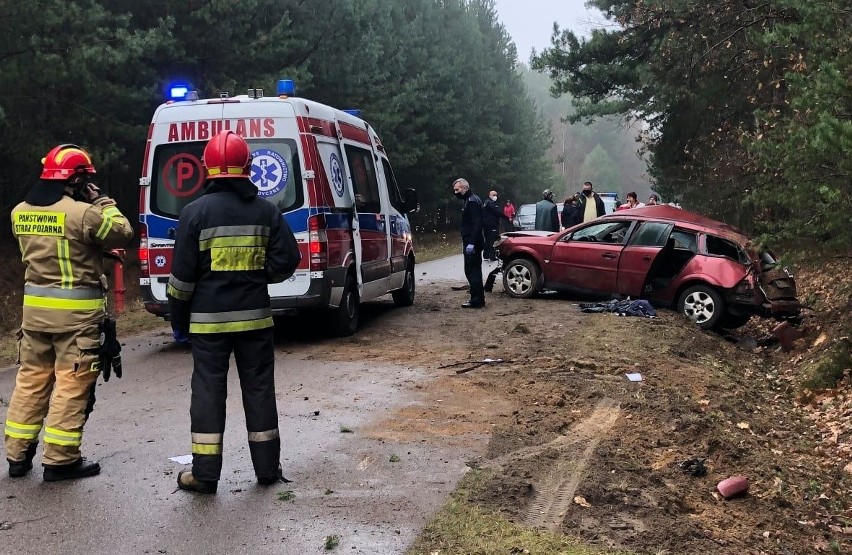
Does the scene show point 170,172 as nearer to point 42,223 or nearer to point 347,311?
point 347,311

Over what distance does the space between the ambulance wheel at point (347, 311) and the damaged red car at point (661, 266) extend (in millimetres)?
4293

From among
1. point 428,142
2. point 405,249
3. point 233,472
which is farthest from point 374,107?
point 233,472

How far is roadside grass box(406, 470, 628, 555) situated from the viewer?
→ 4.06 meters

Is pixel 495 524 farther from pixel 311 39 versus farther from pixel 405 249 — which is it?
pixel 311 39

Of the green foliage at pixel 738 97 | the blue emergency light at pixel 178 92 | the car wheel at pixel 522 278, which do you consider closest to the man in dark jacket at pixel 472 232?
the car wheel at pixel 522 278

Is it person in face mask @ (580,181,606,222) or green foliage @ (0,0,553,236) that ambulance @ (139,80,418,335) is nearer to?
green foliage @ (0,0,553,236)

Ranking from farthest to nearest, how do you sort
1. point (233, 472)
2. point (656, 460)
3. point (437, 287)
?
point (437, 287), point (656, 460), point (233, 472)

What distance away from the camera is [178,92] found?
9219 millimetres

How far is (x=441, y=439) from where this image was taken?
6.00m

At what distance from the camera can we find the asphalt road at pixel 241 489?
4191 millimetres

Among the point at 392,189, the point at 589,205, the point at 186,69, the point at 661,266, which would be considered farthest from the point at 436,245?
the point at 392,189

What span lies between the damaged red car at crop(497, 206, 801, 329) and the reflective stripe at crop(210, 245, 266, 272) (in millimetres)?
7878

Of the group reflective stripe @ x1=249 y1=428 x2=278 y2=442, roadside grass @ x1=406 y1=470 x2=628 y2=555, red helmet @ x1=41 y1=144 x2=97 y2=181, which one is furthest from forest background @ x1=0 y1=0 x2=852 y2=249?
red helmet @ x1=41 y1=144 x2=97 y2=181

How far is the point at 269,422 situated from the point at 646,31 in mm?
16754
